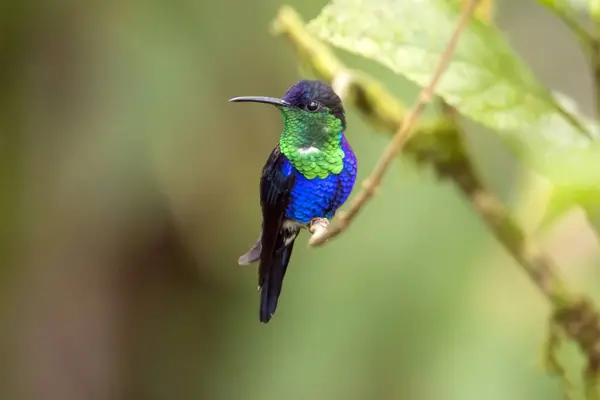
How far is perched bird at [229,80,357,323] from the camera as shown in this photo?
358 mm

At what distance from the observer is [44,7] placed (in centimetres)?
126

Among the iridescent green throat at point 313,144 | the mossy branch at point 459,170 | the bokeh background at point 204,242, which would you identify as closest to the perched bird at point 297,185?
the iridescent green throat at point 313,144

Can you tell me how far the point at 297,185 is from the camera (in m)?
0.37

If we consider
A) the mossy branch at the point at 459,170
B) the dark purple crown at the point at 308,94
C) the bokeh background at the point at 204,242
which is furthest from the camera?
the bokeh background at the point at 204,242

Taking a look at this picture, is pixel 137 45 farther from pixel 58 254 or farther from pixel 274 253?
pixel 274 253

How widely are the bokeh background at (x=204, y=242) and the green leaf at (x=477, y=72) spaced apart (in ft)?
1.92

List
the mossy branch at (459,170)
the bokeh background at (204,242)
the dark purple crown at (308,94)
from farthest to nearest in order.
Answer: the bokeh background at (204,242) → the mossy branch at (459,170) → the dark purple crown at (308,94)

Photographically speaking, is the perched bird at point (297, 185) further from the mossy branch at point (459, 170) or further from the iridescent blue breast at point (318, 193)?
the mossy branch at point (459, 170)

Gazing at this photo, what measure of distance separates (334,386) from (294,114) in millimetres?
935

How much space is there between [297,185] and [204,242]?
3.20ft

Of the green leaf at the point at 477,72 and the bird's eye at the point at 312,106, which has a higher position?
the green leaf at the point at 477,72

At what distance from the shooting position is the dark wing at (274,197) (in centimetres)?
36

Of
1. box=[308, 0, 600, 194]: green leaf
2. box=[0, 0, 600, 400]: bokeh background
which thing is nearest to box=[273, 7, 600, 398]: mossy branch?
box=[308, 0, 600, 194]: green leaf

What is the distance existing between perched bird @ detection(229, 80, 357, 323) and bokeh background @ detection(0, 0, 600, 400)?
0.67 meters
